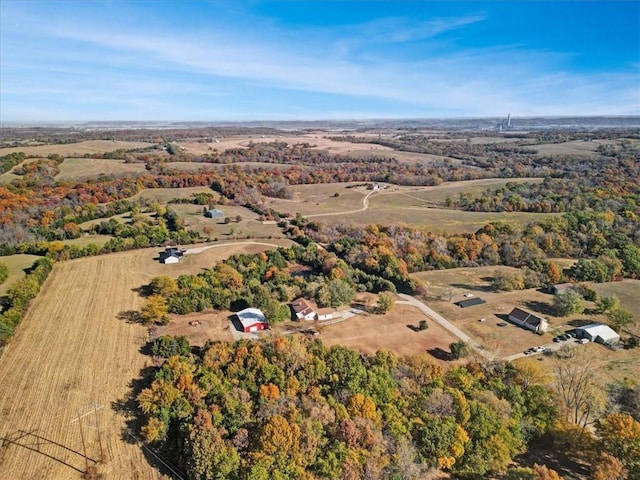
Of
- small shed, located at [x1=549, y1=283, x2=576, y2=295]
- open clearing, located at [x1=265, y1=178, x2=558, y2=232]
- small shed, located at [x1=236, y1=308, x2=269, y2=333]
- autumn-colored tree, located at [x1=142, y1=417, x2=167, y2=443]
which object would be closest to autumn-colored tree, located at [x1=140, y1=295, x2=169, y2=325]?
small shed, located at [x1=236, y1=308, x2=269, y2=333]

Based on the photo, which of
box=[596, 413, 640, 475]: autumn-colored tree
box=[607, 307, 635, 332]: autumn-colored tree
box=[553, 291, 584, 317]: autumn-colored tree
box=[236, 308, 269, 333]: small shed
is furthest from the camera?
box=[553, 291, 584, 317]: autumn-colored tree

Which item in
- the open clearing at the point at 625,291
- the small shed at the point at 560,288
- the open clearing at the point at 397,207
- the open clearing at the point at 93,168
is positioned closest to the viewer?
the open clearing at the point at 625,291

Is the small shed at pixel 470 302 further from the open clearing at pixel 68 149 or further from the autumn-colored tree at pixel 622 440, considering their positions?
the open clearing at pixel 68 149

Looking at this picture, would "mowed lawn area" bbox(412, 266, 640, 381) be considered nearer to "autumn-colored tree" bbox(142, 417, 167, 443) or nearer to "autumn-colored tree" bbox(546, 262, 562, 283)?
"autumn-colored tree" bbox(546, 262, 562, 283)

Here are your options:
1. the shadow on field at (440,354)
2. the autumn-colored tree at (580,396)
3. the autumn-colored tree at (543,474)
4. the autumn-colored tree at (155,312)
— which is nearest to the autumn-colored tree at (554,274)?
the autumn-colored tree at (580,396)

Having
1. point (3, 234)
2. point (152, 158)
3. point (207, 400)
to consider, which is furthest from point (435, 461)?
point (152, 158)

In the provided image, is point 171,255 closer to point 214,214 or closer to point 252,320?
point 252,320

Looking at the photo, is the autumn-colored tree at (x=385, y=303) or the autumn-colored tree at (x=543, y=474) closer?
the autumn-colored tree at (x=543, y=474)
